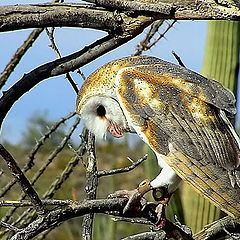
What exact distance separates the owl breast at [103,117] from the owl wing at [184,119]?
57 millimetres

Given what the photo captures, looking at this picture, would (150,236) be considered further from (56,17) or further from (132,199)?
(56,17)

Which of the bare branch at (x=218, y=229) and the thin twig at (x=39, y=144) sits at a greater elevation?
the thin twig at (x=39, y=144)

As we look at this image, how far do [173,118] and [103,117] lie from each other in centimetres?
22

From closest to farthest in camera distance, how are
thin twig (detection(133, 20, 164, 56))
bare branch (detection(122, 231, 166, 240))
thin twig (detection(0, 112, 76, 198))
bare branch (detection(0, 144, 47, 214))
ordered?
bare branch (detection(0, 144, 47, 214)), bare branch (detection(122, 231, 166, 240)), thin twig (detection(0, 112, 76, 198)), thin twig (detection(133, 20, 164, 56))

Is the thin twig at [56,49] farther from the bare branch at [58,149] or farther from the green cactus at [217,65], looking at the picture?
the green cactus at [217,65]

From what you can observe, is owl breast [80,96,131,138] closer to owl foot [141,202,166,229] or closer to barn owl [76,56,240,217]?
barn owl [76,56,240,217]

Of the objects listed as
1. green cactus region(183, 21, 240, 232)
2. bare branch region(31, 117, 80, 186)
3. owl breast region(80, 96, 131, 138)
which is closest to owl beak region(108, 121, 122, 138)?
owl breast region(80, 96, 131, 138)

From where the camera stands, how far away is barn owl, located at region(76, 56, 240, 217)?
1861 millimetres

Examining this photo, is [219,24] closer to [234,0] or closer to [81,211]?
[234,0]

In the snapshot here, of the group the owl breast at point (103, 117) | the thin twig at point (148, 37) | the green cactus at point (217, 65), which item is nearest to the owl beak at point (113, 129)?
the owl breast at point (103, 117)

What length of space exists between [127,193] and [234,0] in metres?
0.55

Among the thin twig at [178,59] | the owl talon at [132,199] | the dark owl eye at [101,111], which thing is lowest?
the owl talon at [132,199]

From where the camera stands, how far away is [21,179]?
149cm

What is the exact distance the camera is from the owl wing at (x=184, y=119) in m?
1.88
